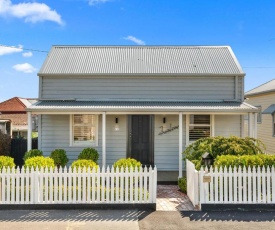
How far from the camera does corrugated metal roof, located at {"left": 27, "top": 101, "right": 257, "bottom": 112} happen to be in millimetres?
10211

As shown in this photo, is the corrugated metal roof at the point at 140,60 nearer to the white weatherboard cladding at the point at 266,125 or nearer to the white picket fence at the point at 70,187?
the white picket fence at the point at 70,187

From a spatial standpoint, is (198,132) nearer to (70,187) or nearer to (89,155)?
(89,155)

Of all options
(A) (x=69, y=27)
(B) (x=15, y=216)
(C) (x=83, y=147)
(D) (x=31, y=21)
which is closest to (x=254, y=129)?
(C) (x=83, y=147)

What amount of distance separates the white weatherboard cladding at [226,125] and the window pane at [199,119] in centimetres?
36

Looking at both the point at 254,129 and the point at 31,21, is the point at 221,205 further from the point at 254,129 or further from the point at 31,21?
the point at 31,21

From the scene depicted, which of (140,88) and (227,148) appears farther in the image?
(140,88)

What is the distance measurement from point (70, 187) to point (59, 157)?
365cm

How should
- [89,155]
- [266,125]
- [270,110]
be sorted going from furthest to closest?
[266,125] < [270,110] < [89,155]

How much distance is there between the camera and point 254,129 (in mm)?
10727

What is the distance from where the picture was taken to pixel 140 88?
11672 millimetres

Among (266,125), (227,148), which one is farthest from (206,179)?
(266,125)

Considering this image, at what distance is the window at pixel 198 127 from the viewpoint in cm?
1132

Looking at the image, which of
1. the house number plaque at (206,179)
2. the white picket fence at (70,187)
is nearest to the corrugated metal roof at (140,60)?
the white picket fence at (70,187)

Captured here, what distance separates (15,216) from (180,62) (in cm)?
901
